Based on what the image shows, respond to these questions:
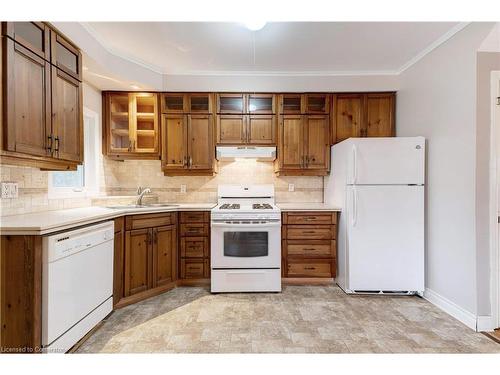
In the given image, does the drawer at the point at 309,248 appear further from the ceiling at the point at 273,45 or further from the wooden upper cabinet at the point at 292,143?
the ceiling at the point at 273,45

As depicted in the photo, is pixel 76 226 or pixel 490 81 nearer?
pixel 76 226

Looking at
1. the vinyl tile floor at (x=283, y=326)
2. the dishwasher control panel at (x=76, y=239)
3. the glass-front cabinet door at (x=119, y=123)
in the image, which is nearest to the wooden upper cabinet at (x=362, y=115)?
the vinyl tile floor at (x=283, y=326)

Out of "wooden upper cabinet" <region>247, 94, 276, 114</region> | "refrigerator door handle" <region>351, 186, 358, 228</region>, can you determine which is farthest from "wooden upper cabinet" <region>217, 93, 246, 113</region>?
"refrigerator door handle" <region>351, 186, 358, 228</region>

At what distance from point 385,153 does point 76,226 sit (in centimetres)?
288

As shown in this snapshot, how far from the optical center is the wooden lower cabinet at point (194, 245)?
11.0 ft

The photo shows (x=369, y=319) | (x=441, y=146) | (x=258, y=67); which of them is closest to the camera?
(x=369, y=319)

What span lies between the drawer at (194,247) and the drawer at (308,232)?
3.09 feet

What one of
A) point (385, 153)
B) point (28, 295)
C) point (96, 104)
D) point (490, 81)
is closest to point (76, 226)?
point (28, 295)

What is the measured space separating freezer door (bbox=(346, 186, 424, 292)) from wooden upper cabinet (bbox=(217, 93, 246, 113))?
1685 mm

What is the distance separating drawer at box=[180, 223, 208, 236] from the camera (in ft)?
11.0

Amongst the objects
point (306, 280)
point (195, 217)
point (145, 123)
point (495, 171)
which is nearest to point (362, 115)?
point (495, 171)

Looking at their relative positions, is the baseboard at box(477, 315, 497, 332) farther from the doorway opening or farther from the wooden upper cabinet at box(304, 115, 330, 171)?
the wooden upper cabinet at box(304, 115, 330, 171)

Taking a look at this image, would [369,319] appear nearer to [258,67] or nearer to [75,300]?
[75,300]

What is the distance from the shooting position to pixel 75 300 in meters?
2.04
